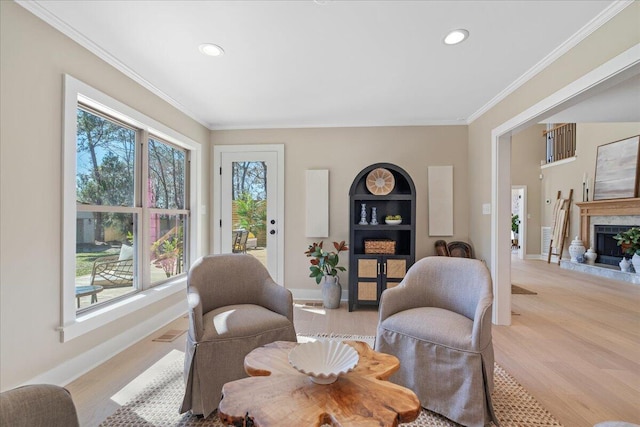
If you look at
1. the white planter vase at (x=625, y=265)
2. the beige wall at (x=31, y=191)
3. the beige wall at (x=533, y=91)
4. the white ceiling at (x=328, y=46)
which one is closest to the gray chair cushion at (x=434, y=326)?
the beige wall at (x=533, y=91)

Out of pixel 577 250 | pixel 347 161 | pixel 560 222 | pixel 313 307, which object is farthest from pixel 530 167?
pixel 313 307

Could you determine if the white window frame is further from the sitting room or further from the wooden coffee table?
the wooden coffee table

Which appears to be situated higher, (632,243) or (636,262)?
(632,243)

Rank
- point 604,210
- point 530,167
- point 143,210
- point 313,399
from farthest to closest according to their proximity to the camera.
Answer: point 530,167 < point 604,210 < point 143,210 < point 313,399

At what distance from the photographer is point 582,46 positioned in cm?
203

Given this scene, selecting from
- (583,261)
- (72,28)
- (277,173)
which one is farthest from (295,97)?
(583,261)

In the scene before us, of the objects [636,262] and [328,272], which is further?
[636,262]

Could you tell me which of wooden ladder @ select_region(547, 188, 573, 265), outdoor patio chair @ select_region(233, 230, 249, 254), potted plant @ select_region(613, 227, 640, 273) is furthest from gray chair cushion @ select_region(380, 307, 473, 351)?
wooden ladder @ select_region(547, 188, 573, 265)

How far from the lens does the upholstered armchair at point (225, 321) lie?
1.63 metres

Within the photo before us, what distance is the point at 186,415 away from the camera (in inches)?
64.9

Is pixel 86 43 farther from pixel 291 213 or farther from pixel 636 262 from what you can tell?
pixel 636 262

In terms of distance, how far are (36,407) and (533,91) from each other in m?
3.66

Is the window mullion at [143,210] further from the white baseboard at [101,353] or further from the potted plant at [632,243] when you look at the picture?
the potted plant at [632,243]

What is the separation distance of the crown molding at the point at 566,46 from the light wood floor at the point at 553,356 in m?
2.45
